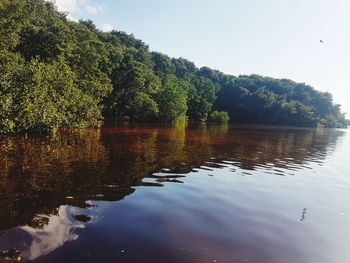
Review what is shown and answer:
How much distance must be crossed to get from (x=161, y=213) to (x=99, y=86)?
38.6m

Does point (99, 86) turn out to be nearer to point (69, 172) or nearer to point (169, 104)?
point (169, 104)

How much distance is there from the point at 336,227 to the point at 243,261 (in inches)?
170

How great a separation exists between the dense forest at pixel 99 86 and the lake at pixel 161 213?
9104 mm

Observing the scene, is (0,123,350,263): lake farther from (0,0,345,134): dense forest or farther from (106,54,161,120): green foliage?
(106,54,161,120): green foliage

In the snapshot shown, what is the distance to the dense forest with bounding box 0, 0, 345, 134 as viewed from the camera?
81.3ft

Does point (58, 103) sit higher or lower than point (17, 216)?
higher

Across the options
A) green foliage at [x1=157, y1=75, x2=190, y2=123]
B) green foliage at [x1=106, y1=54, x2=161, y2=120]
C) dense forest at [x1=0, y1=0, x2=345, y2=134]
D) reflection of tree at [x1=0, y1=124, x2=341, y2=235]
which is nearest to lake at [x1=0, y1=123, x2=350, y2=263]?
reflection of tree at [x1=0, y1=124, x2=341, y2=235]

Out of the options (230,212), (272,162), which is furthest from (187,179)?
(272,162)

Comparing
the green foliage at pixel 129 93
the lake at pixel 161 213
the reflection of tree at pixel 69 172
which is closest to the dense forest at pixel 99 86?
the green foliage at pixel 129 93

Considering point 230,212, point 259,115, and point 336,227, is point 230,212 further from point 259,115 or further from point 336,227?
point 259,115

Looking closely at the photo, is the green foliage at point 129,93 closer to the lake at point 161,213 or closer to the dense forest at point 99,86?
the dense forest at point 99,86

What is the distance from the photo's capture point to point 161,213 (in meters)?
9.41

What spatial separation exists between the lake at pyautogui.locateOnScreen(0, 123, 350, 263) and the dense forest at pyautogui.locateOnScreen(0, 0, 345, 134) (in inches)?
358

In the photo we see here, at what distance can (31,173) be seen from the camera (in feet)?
42.8
